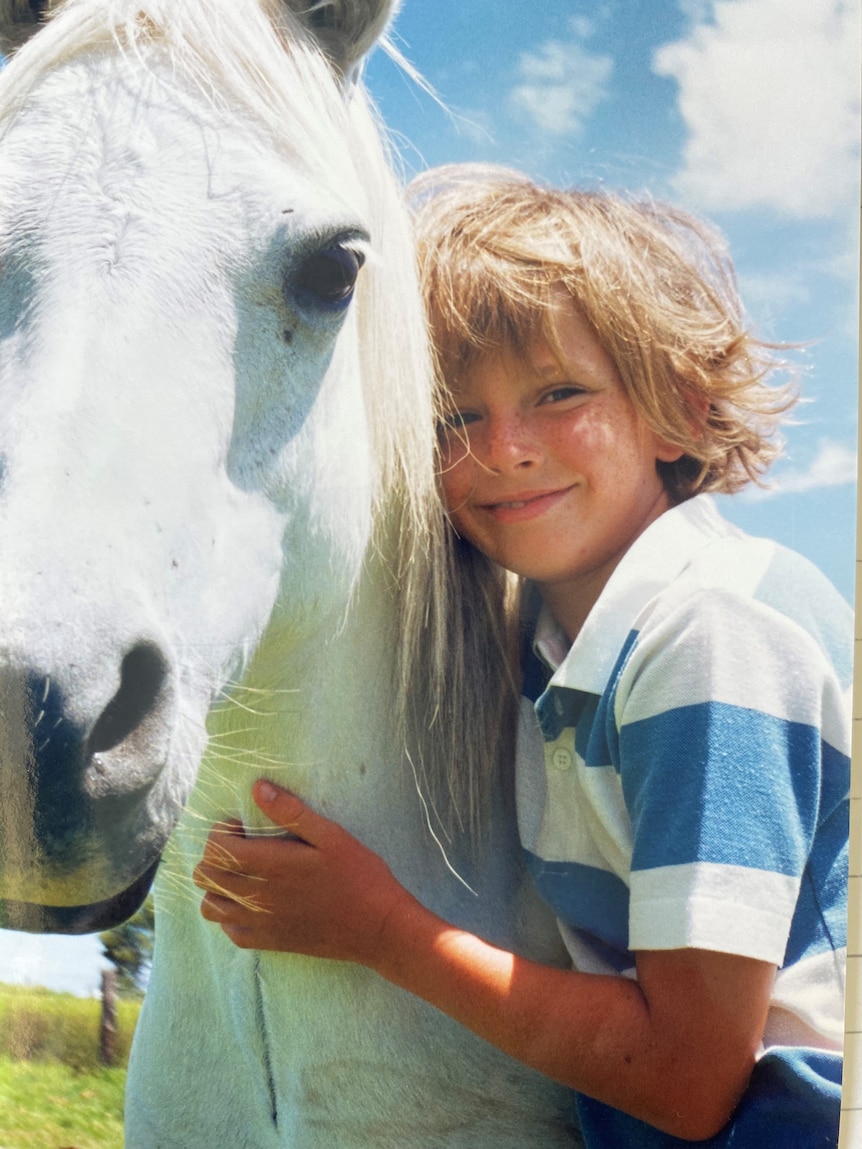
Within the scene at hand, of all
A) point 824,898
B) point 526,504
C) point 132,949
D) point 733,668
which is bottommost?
point 132,949

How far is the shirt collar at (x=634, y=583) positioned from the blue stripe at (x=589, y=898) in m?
0.18

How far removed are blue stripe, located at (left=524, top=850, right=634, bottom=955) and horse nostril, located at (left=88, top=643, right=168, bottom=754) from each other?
0.46 metres

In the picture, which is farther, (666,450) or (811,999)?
(666,450)

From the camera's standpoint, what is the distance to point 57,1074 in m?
1.06

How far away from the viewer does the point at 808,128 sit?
1.00 metres

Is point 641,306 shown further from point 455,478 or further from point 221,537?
point 221,537

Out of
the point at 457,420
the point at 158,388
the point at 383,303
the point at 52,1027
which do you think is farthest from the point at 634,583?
the point at 52,1027

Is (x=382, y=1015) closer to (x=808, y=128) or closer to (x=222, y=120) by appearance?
(x=222, y=120)

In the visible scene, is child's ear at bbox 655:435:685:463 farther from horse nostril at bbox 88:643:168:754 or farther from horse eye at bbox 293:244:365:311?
horse nostril at bbox 88:643:168:754

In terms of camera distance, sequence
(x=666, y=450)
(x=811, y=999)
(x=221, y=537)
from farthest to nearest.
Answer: (x=666, y=450) < (x=811, y=999) < (x=221, y=537)

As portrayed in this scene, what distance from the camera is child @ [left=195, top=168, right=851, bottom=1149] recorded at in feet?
2.98

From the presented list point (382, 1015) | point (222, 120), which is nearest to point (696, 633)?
point (382, 1015)

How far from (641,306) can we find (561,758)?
0.45 meters

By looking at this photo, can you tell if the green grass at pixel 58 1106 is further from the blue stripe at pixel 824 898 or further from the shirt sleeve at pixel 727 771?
the blue stripe at pixel 824 898
